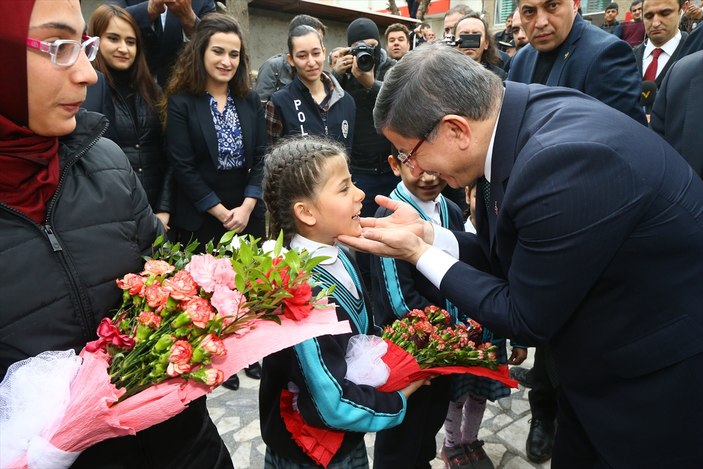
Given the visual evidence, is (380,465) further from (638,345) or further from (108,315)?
(108,315)

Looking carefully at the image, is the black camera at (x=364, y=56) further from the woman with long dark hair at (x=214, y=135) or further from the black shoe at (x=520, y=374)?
the black shoe at (x=520, y=374)

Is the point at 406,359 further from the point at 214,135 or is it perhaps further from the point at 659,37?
the point at 659,37

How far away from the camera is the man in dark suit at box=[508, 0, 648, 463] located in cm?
286

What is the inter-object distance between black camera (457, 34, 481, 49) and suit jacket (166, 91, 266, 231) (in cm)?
212

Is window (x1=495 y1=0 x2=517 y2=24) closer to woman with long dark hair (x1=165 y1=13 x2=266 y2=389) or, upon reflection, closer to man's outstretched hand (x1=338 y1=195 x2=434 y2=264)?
woman with long dark hair (x1=165 y1=13 x2=266 y2=389)

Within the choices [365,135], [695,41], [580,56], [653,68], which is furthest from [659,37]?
[365,135]

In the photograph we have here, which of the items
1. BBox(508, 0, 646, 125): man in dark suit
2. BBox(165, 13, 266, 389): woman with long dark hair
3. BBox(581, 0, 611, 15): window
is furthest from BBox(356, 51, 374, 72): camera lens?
BBox(581, 0, 611, 15): window

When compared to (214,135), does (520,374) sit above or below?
below

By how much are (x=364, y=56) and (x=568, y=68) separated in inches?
77.8

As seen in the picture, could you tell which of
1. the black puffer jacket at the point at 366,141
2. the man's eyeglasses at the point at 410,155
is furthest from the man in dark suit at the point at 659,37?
the man's eyeglasses at the point at 410,155

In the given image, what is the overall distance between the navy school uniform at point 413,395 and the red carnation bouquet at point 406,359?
14cm

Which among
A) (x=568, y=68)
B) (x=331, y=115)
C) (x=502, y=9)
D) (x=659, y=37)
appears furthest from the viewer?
(x=502, y=9)

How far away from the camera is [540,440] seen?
9.57 feet

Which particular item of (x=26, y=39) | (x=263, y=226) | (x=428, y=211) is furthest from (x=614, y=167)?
(x=263, y=226)
